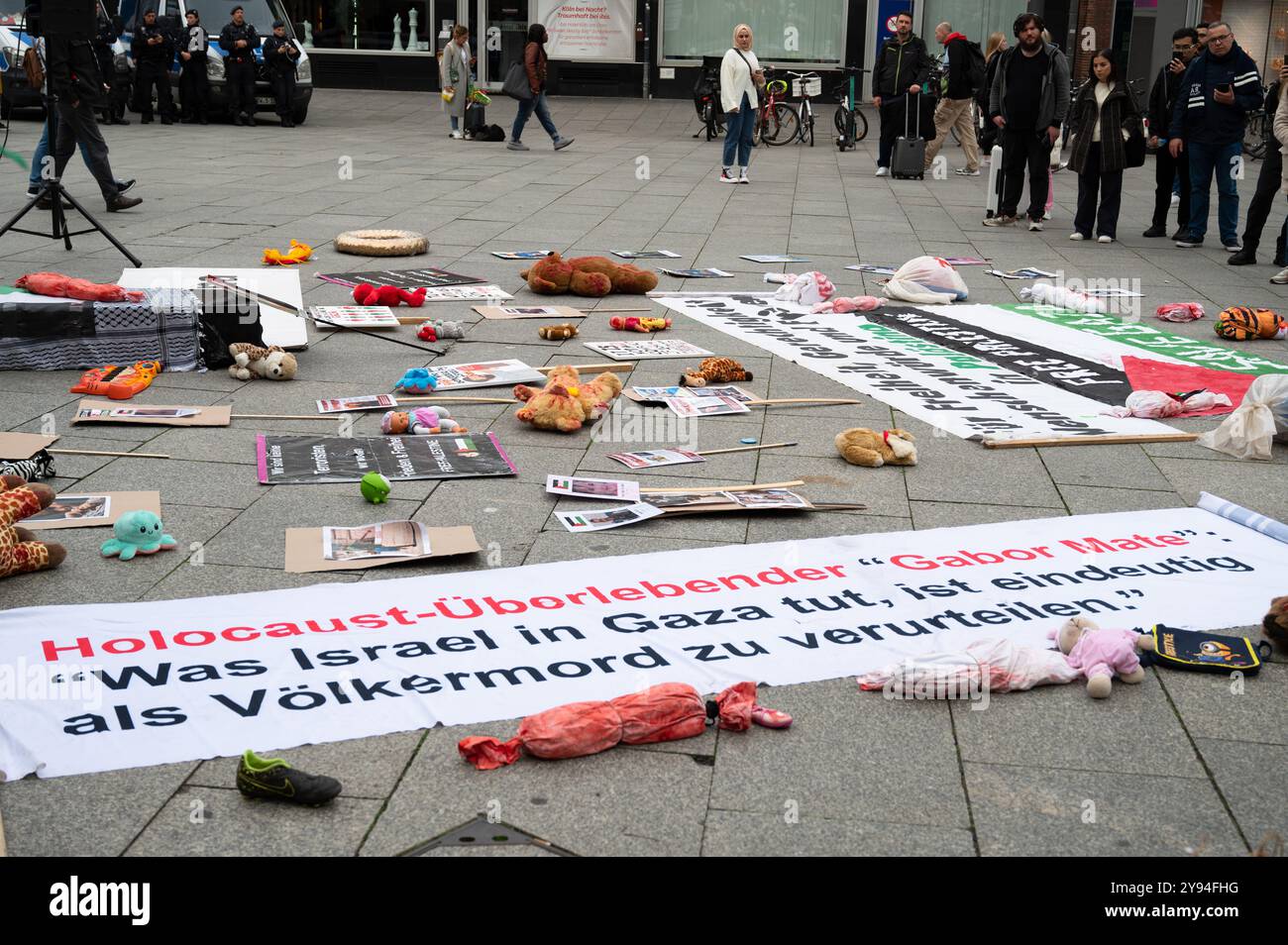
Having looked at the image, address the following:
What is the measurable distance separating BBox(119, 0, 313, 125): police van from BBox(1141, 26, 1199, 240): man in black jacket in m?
14.1

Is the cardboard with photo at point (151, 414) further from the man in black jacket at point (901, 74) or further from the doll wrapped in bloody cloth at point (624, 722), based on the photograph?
the man in black jacket at point (901, 74)

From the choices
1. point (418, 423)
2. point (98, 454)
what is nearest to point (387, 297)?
point (418, 423)

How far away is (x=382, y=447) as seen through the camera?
17.3 ft

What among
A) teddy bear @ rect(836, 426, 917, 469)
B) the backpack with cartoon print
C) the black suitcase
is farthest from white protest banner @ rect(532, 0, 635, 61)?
the backpack with cartoon print

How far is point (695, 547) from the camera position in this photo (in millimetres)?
4375

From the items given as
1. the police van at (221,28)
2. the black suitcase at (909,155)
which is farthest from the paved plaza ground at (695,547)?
the police van at (221,28)

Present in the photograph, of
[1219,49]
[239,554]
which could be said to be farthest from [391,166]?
[239,554]

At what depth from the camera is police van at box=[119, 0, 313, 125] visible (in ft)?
67.5

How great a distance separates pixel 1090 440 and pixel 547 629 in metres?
3.15

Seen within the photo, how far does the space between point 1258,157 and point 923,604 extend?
18334mm

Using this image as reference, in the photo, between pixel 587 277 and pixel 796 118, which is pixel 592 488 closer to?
pixel 587 277

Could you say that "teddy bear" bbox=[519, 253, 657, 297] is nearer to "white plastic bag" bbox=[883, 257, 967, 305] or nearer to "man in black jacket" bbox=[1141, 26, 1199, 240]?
"white plastic bag" bbox=[883, 257, 967, 305]

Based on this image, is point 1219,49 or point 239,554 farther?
point 1219,49
